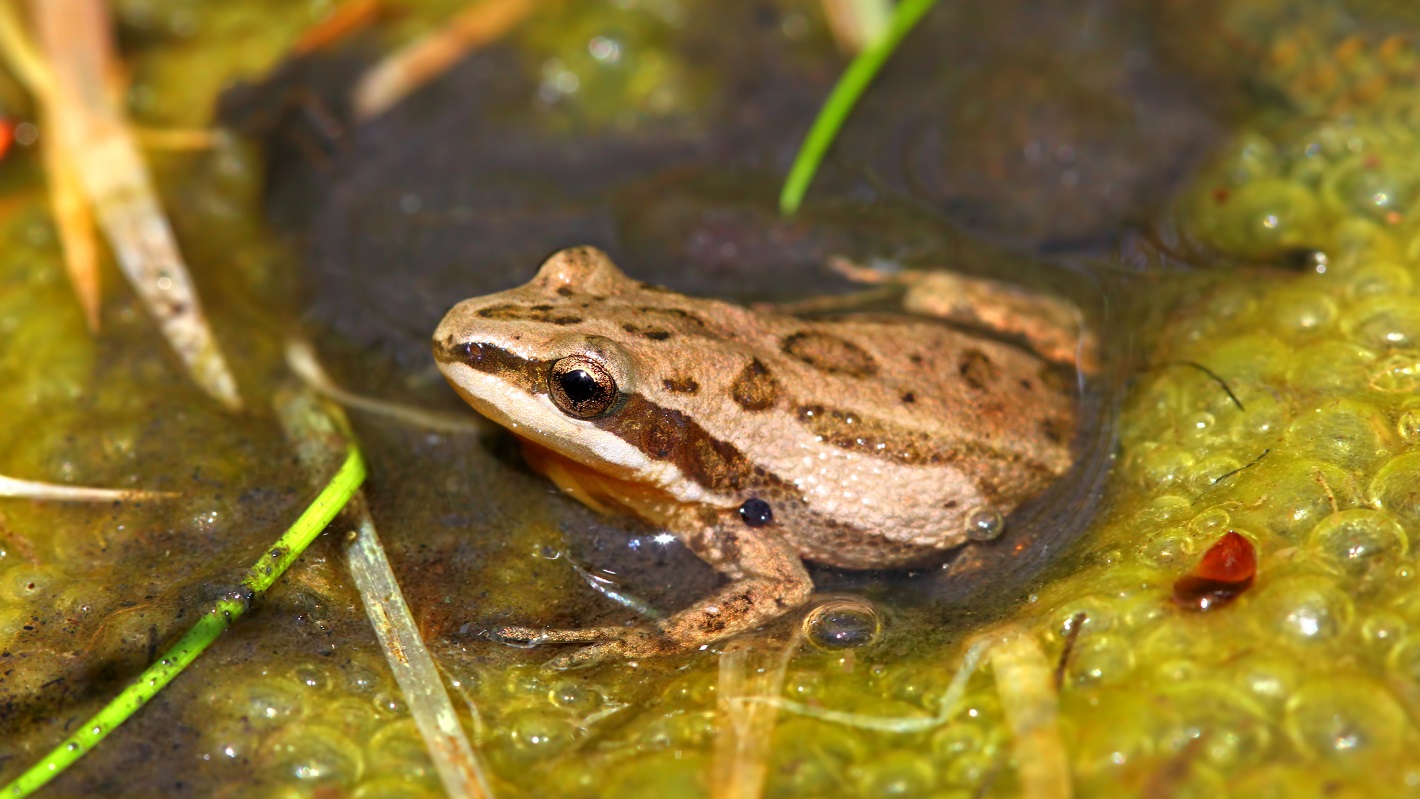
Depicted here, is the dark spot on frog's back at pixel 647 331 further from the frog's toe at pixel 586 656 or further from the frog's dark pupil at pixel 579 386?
the frog's toe at pixel 586 656

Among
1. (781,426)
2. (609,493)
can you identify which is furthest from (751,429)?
(609,493)

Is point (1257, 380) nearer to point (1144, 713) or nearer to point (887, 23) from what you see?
point (1144, 713)

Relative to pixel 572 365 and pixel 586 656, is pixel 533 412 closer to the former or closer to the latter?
pixel 572 365

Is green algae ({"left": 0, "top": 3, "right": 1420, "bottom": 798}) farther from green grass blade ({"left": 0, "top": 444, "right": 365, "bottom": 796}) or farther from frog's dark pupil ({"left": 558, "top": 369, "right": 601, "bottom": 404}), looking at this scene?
frog's dark pupil ({"left": 558, "top": 369, "right": 601, "bottom": 404})

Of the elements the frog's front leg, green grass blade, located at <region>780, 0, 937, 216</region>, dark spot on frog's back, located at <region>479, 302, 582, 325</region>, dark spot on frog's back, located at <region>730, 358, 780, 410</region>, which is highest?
green grass blade, located at <region>780, 0, 937, 216</region>

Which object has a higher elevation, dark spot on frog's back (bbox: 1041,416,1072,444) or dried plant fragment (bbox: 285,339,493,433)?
dark spot on frog's back (bbox: 1041,416,1072,444)

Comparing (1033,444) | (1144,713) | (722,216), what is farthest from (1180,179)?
(1144,713)

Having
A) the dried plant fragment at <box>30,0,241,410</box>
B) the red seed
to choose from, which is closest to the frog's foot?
the dried plant fragment at <box>30,0,241,410</box>
